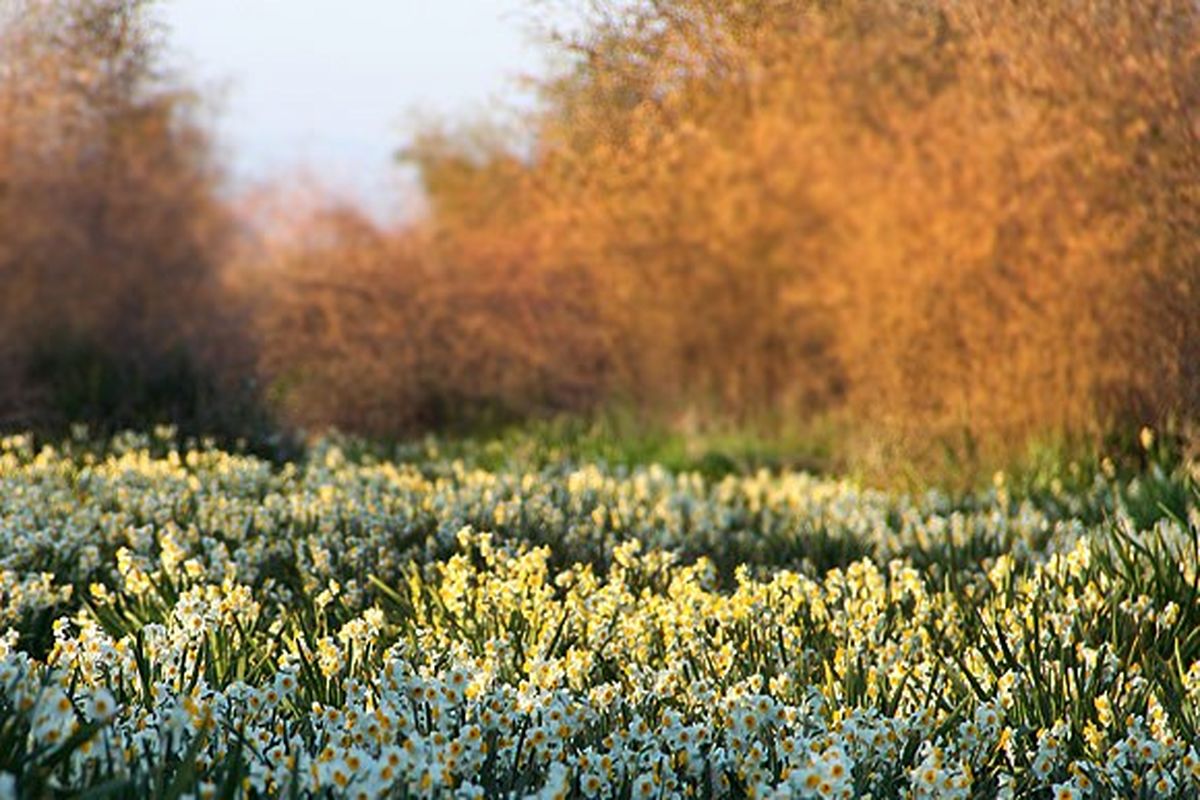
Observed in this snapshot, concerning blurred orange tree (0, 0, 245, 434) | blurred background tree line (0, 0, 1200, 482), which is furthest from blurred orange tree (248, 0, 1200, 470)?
blurred orange tree (0, 0, 245, 434)

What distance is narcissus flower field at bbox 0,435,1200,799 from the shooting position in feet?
11.2

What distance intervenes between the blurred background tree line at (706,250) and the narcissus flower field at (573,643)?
79.5 inches

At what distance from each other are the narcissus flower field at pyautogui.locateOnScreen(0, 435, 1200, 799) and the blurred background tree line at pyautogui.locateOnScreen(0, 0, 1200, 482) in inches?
79.5

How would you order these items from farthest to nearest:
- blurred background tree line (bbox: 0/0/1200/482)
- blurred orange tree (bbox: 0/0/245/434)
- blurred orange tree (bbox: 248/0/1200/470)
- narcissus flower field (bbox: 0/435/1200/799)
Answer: blurred orange tree (bbox: 0/0/245/434)
blurred background tree line (bbox: 0/0/1200/482)
blurred orange tree (bbox: 248/0/1200/470)
narcissus flower field (bbox: 0/435/1200/799)

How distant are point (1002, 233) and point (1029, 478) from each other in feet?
8.00

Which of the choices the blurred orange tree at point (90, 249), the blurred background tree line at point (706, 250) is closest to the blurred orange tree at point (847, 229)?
the blurred background tree line at point (706, 250)

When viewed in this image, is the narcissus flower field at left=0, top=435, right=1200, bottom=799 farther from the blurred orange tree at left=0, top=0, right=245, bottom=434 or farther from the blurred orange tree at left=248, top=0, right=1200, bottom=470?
the blurred orange tree at left=0, top=0, right=245, bottom=434

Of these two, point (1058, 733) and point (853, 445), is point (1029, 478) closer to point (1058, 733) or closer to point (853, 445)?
point (853, 445)

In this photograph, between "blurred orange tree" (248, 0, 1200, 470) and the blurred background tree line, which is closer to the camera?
"blurred orange tree" (248, 0, 1200, 470)

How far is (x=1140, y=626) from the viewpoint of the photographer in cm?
516

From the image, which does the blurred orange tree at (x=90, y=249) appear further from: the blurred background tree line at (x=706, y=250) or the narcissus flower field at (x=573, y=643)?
the narcissus flower field at (x=573, y=643)

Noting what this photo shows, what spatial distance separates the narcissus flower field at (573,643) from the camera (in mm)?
3428

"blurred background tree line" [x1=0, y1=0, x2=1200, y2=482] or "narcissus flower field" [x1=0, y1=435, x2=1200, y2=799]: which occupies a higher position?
"blurred background tree line" [x1=0, y1=0, x2=1200, y2=482]

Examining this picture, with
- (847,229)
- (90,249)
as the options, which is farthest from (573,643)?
(90,249)
